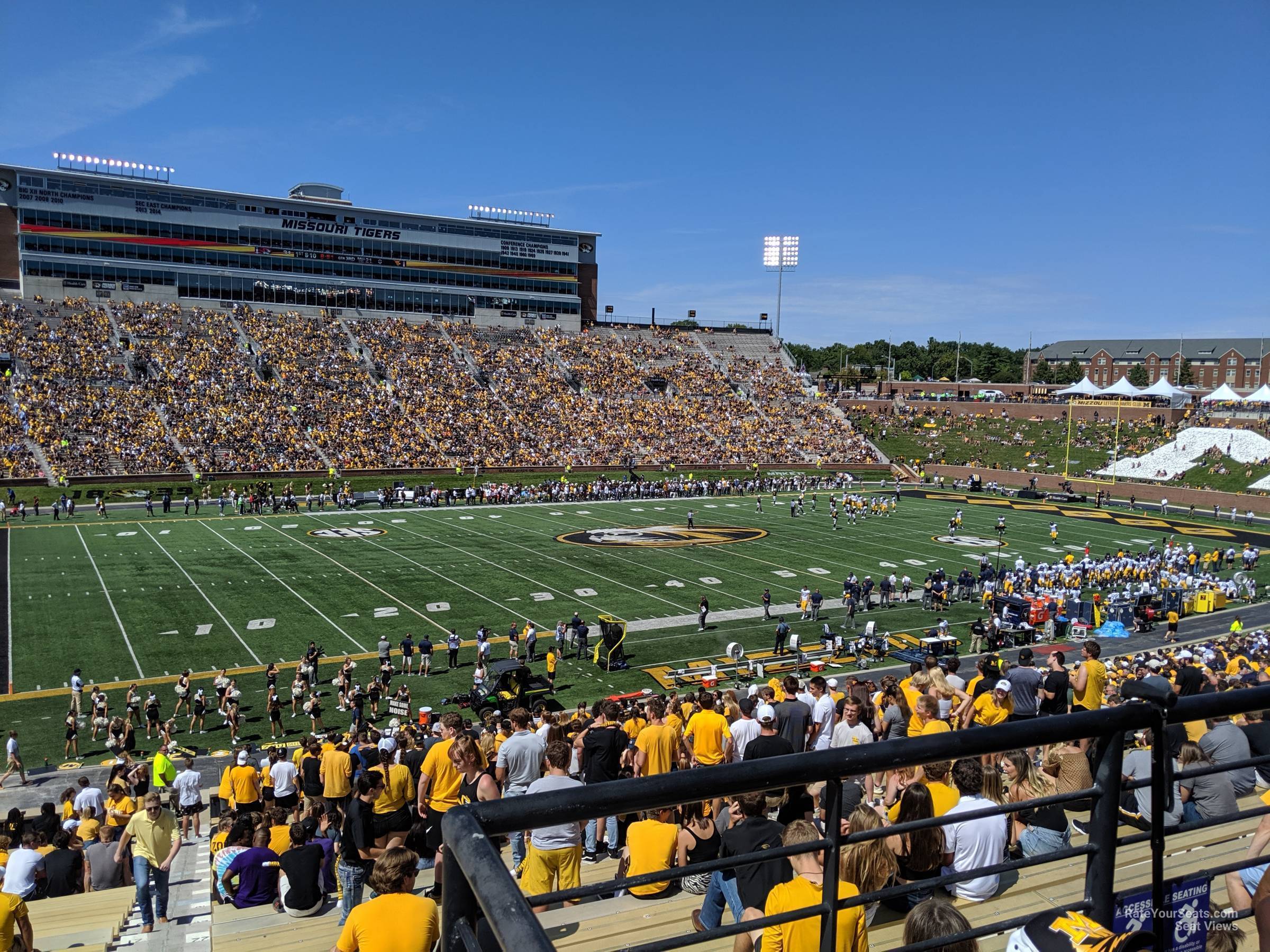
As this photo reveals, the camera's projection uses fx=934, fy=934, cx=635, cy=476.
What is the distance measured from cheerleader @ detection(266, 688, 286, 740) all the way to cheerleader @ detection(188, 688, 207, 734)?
1.46 meters

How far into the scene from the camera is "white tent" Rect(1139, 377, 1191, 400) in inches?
2987

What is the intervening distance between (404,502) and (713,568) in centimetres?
2185

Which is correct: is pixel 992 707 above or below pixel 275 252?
below

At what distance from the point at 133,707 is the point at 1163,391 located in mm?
78584

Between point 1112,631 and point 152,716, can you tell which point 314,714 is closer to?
point 152,716

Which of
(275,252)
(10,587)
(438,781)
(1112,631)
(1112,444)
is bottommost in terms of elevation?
(1112,631)

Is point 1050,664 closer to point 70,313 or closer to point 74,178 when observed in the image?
point 70,313

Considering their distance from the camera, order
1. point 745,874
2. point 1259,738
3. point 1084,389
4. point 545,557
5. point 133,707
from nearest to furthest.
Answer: point 745,874 → point 1259,738 → point 133,707 → point 545,557 → point 1084,389

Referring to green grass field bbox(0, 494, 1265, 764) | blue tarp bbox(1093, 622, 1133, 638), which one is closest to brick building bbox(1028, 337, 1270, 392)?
green grass field bbox(0, 494, 1265, 764)

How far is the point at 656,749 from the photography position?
335 inches

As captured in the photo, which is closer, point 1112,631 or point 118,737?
point 118,737

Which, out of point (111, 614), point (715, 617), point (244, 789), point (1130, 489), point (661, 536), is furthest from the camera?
point (1130, 489)

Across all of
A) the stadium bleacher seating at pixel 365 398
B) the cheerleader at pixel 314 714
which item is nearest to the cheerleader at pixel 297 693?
the cheerleader at pixel 314 714

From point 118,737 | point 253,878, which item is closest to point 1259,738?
point 253,878
